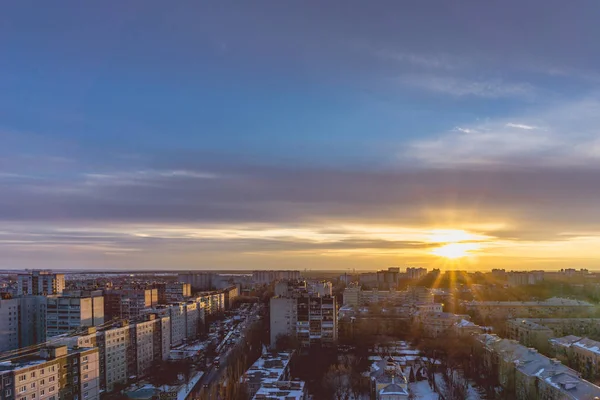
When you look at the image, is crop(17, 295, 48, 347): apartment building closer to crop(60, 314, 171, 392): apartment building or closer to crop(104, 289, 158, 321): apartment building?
crop(60, 314, 171, 392): apartment building

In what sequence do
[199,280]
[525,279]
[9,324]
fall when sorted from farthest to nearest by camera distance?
1. [199,280]
2. [525,279]
3. [9,324]

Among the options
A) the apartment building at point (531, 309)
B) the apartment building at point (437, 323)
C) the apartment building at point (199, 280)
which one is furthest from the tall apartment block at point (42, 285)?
the apartment building at point (199, 280)

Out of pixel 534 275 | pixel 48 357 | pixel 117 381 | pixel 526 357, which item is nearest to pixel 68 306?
pixel 117 381

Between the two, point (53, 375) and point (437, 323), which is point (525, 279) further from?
point (53, 375)

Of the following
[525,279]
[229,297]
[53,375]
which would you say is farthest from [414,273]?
[53,375]

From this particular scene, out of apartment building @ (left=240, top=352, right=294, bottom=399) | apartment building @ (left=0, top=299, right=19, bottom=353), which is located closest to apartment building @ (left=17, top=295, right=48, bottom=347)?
apartment building @ (left=0, top=299, right=19, bottom=353)

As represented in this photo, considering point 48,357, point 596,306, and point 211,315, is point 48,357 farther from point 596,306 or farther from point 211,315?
point 596,306

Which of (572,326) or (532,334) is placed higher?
(532,334)
